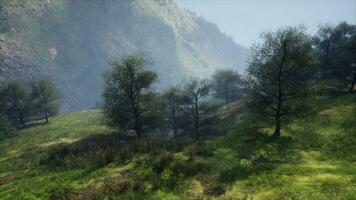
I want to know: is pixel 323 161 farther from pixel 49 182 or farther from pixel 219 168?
pixel 49 182

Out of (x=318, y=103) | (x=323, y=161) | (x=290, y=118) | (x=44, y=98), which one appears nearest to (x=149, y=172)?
(x=323, y=161)

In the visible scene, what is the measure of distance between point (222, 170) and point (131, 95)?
92.2 ft

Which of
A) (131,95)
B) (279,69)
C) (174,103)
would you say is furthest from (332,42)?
(131,95)

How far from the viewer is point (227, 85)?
404 ft

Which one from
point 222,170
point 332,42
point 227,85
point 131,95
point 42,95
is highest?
point 332,42

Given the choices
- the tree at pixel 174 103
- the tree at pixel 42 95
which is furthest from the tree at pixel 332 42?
the tree at pixel 42 95

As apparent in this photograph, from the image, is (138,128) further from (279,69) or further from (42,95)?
(42,95)

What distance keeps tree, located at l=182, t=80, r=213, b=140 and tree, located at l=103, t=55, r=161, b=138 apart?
16.6 meters

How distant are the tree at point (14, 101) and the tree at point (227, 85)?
70.9 metres

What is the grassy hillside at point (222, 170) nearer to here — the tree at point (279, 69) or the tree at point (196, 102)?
the tree at point (279, 69)

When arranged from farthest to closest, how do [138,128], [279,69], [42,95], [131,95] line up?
1. [42,95]
2. [138,128]
3. [131,95]
4. [279,69]

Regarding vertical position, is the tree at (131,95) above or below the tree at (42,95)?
below

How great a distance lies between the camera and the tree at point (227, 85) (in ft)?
397

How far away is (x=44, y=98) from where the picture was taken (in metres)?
107
